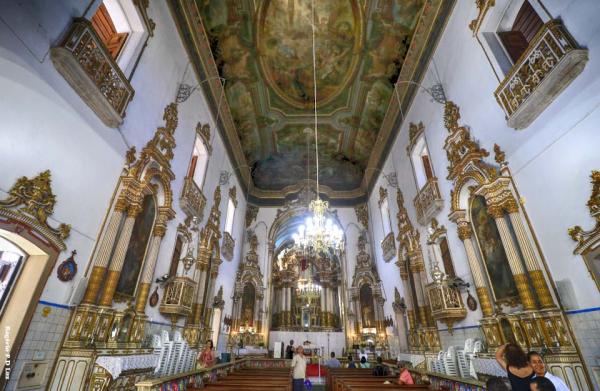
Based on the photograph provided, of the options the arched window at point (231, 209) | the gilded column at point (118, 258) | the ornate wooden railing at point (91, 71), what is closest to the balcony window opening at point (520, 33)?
the ornate wooden railing at point (91, 71)

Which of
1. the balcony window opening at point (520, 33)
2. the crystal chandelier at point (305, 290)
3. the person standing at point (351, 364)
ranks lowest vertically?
the person standing at point (351, 364)

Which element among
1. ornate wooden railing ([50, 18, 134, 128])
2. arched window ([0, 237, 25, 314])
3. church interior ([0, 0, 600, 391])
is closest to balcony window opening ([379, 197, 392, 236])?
church interior ([0, 0, 600, 391])

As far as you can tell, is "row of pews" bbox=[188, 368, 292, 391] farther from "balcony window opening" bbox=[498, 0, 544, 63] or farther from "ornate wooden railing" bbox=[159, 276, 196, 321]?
"balcony window opening" bbox=[498, 0, 544, 63]

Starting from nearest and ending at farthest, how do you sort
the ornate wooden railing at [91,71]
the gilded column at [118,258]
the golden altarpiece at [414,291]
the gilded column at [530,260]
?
the ornate wooden railing at [91,71], the gilded column at [530,260], the gilded column at [118,258], the golden altarpiece at [414,291]

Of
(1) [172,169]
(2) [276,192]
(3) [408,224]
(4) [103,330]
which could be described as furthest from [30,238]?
(2) [276,192]

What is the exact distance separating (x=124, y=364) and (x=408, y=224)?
956 centimetres

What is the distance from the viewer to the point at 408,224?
1073cm

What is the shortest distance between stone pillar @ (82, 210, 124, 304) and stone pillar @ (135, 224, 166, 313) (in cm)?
144

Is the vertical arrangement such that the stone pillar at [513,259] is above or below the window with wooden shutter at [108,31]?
below

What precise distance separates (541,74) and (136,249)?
884 centimetres

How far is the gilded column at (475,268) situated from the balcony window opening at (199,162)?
8585 mm

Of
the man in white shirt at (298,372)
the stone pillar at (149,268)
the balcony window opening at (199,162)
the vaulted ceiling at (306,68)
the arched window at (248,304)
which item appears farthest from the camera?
the arched window at (248,304)

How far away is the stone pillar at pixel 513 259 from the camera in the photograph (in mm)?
4977

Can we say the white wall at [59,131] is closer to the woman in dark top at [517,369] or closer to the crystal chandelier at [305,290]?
the woman in dark top at [517,369]
